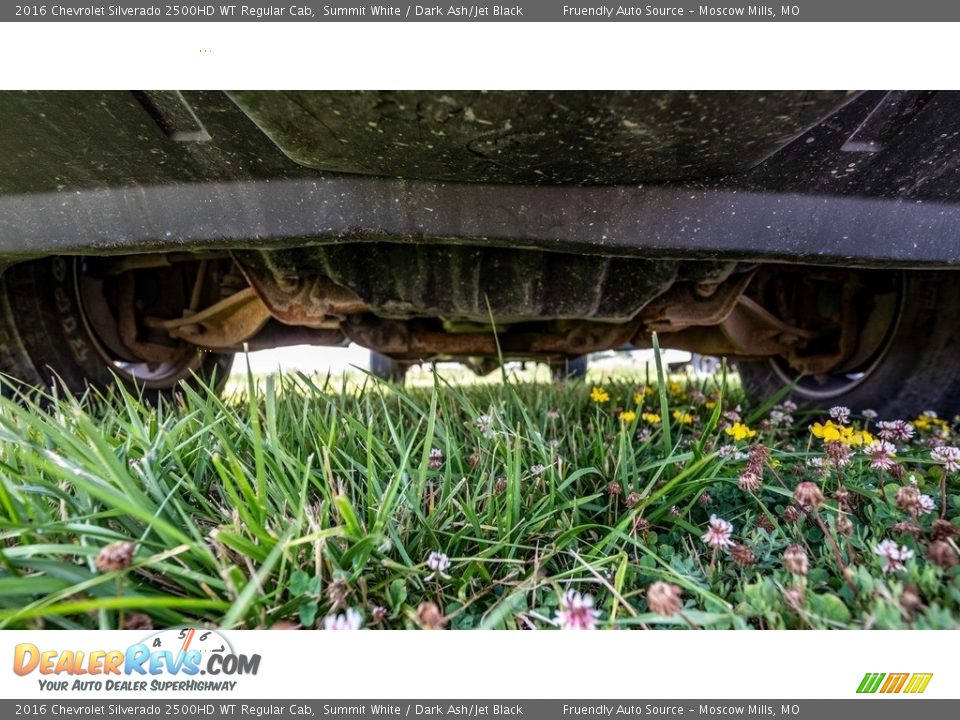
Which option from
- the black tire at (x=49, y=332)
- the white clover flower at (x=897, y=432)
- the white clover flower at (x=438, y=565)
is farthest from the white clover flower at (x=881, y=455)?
the black tire at (x=49, y=332)

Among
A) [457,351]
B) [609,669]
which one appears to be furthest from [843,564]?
[457,351]

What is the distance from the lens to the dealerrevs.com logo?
0.50 metres

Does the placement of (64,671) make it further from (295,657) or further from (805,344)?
(805,344)

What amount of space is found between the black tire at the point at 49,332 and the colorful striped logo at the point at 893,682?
1.29 metres

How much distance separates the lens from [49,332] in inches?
50.6

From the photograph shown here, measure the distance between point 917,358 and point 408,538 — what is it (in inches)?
64.0

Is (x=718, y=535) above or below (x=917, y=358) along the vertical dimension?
below

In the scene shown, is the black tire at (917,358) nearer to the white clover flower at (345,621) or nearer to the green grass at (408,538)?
the green grass at (408,538)

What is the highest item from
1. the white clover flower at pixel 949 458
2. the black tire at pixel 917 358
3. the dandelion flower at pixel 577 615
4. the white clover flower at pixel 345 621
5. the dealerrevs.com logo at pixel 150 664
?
the black tire at pixel 917 358

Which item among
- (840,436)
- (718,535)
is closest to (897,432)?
(840,436)

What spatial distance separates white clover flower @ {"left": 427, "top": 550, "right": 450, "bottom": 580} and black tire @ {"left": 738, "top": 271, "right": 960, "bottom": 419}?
1582 millimetres

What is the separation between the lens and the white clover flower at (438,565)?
0.56 m

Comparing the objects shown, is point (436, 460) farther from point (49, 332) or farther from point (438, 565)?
point (49, 332)

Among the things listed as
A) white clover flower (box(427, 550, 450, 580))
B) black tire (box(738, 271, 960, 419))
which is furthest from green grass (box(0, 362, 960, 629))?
black tire (box(738, 271, 960, 419))
